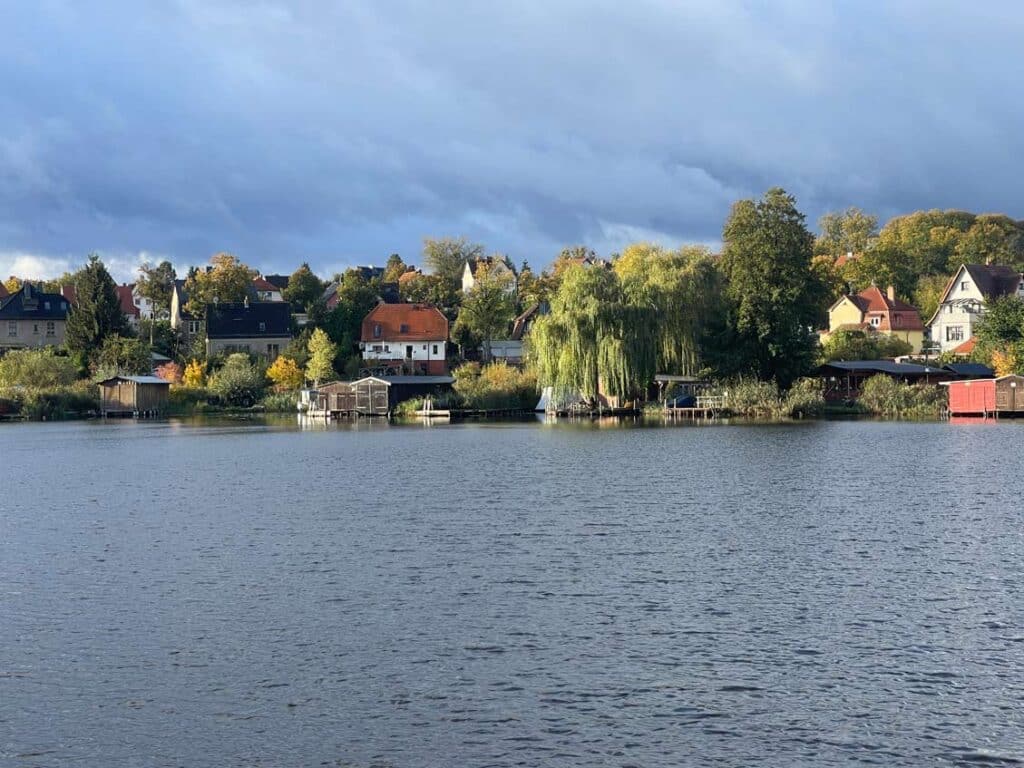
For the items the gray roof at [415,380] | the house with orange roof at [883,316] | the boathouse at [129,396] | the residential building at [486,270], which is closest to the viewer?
the gray roof at [415,380]

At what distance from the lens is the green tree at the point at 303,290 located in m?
126

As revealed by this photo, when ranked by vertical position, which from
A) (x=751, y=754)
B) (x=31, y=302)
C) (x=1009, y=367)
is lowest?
(x=751, y=754)

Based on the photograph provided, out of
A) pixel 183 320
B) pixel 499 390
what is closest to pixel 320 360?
pixel 499 390

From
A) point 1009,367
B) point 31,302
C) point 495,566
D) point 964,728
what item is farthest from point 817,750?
point 31,302

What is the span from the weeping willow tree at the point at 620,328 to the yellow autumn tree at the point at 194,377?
35.1 m

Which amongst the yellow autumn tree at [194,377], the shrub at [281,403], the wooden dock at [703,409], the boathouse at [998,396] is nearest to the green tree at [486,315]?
the shrub at [281,403]

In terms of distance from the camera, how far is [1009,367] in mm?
79562

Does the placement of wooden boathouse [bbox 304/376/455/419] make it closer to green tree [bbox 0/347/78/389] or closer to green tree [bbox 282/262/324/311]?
green tree [bbox 0/347/78/389]

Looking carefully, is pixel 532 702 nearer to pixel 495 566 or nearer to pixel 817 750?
pixel 817 750

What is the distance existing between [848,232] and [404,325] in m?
66.3

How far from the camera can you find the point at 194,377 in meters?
99.8

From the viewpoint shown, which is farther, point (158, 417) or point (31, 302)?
point (31, 302)

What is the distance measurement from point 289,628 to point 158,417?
3108 inches

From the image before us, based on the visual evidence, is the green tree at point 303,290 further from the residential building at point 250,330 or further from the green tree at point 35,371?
the green tree at point 35,371
